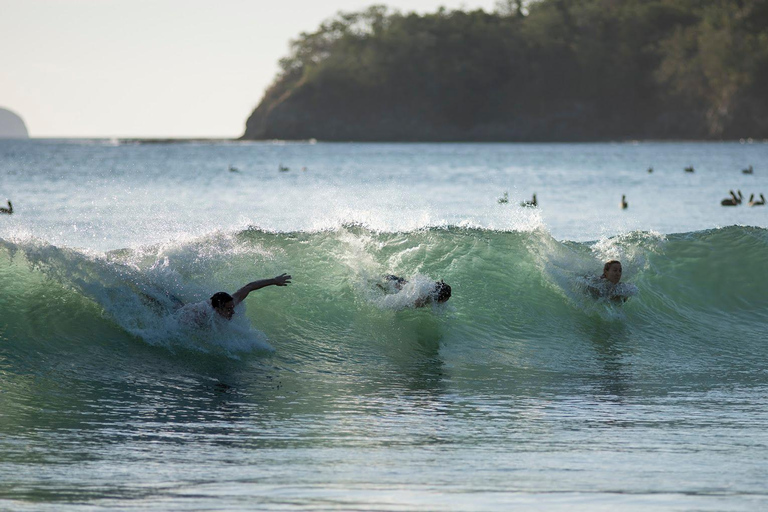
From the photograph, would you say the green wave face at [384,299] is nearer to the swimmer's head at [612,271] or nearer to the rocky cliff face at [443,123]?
the swimmer's head at [612,271]

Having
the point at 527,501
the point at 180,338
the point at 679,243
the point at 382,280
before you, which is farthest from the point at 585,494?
the point at 679,243

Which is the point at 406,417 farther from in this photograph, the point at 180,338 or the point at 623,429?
the point at 180,338

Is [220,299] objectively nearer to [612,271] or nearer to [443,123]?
[612,271]

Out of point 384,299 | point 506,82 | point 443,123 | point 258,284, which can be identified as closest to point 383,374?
point 258,284

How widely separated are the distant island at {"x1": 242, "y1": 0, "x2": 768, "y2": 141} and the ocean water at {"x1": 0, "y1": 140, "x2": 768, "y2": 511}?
147m

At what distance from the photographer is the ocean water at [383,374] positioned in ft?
22.7

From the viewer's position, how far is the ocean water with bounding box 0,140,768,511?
691cm

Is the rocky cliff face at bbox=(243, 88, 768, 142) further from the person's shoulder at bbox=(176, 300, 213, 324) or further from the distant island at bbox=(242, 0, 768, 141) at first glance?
the person's shoulder at bbox=(176, 300, 213, 324)

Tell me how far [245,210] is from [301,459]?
26902mm

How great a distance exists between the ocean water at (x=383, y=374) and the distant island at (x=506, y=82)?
5796 inches

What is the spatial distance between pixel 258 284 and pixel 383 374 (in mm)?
1691

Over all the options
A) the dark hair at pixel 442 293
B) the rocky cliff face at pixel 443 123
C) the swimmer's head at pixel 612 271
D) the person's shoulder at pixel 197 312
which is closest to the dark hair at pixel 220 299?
the person's shoulder at pixel 197 312

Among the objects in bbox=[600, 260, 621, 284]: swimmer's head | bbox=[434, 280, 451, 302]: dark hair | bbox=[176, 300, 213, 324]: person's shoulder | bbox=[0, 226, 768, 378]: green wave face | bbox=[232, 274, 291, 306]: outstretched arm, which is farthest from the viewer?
bbox=[600, 260, 621, 284]: swimmer's head

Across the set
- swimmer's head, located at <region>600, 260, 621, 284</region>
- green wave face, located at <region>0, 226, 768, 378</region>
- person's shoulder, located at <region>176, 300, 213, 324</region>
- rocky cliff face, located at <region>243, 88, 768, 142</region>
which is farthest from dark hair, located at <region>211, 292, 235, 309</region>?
rocky cliff face, located at <region>243, 88, 768, 142</region>
